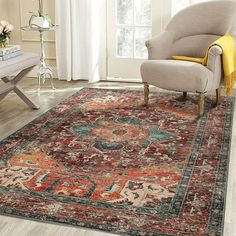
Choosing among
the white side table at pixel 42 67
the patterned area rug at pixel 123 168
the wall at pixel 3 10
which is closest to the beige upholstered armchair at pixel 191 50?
the patterned area rug at pixel 123 168

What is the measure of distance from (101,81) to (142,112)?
4.98ft

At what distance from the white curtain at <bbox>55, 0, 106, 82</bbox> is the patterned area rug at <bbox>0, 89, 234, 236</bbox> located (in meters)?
1.20

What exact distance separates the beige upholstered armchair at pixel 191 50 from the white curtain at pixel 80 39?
1085 mm

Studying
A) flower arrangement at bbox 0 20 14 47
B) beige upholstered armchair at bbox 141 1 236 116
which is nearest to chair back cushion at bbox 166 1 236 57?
beige upholstered armchair at bbox 141 1 236 116

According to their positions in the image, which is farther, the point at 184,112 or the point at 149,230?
the point at 184,112

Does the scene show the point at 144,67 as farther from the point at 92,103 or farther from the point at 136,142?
the point at 136,142

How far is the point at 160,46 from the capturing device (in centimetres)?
460

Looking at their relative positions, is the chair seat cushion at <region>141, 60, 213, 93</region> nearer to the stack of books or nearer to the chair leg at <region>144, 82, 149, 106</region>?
the chair leg at <region>144, 82, 149, 106</region>

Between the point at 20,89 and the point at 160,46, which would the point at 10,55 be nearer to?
the point at 20,89

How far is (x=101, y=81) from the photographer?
578 cm

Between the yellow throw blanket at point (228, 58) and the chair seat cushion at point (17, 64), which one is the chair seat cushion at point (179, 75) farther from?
the chair seat cushion at point (17, 64)

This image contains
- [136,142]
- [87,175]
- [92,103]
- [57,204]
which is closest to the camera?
[57,204]

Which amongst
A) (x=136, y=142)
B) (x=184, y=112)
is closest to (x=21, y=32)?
(x=184, y=112)

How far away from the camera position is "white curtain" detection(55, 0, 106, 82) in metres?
5.50
